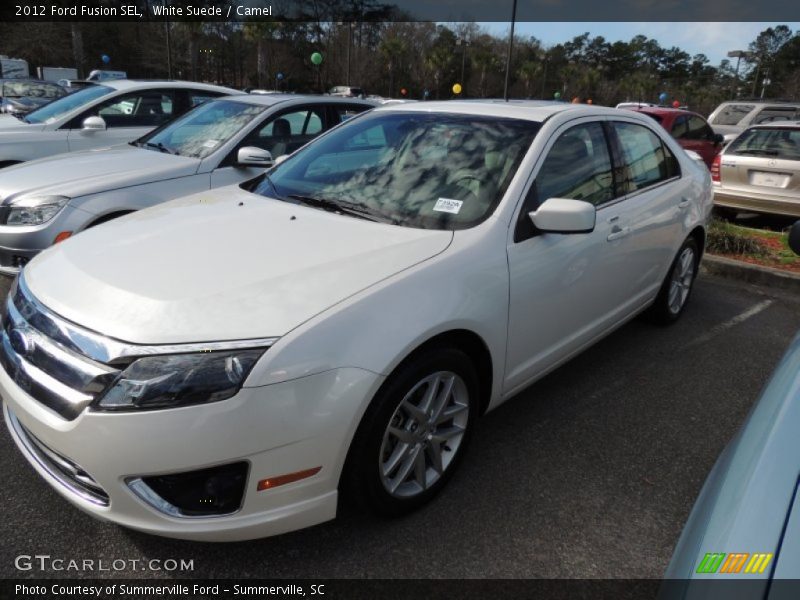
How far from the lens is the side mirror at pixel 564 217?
2500 mm

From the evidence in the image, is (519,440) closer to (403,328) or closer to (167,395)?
(403,328)

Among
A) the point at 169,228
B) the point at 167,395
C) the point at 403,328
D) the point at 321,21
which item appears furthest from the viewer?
the point at 321,21

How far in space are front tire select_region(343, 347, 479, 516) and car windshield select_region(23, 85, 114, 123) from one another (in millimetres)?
6214

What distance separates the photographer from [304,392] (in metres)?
1.80

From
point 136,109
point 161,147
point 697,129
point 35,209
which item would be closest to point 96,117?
point 136,109

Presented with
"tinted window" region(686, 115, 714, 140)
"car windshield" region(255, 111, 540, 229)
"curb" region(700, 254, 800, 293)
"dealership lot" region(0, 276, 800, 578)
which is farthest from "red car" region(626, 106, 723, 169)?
Result: "car windshield" region(255, 111, 540, 229)

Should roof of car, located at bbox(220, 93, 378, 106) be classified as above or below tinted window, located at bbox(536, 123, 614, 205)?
above

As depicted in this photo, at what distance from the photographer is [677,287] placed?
4480 millimetres

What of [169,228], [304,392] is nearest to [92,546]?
[304,392]

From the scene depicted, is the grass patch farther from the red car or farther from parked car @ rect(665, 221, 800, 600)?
parked car @ rect(665, 221, 800, 600)

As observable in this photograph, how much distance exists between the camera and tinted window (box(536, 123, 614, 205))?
284 cm

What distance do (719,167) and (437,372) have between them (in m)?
7.38

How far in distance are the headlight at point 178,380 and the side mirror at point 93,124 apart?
542 cm

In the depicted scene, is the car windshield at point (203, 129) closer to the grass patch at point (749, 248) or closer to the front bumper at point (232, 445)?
the front bumper at point (232, 445)
